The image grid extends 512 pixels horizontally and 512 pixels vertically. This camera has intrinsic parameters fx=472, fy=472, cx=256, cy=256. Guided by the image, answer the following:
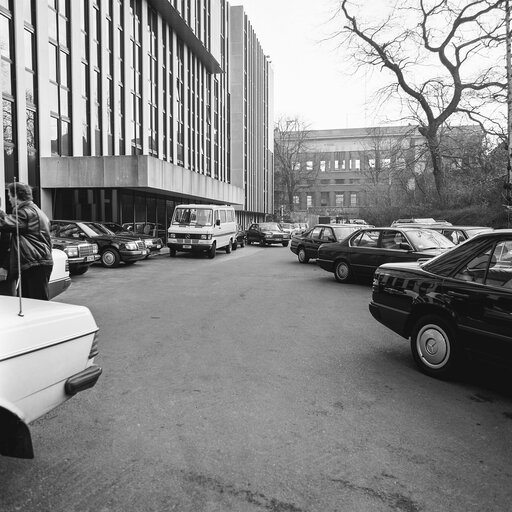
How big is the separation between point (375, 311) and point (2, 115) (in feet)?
53.3

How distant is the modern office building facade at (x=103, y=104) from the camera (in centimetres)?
1803

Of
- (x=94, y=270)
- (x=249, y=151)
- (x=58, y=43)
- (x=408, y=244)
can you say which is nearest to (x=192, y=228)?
(x=94, y=270)

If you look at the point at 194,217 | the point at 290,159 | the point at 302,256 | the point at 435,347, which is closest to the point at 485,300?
the point at 435,347

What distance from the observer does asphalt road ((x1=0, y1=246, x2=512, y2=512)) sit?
2639 mm

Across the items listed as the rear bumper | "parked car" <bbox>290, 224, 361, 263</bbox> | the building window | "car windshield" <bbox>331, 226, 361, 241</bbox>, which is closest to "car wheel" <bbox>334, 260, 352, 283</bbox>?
"parked car" <bbox>290, 224, 361, 263</bbox>

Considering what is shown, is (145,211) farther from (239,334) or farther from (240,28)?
(240,28)

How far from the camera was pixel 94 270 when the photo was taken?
1484 cm

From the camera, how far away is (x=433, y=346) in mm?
4758

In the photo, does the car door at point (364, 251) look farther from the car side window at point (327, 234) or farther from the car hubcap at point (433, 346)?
the car hubcap at point (433, 346)

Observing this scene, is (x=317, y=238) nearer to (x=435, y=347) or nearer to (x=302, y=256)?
(x=302, y=256)

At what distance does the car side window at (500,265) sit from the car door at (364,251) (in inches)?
275

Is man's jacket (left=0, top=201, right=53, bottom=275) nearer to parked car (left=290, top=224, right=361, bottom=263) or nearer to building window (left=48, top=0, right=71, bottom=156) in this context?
parked car (left=290, top=224, right=361, bottom=263)

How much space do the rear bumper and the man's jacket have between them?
2595 millimetres

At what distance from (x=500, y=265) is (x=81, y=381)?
3752mm
